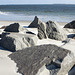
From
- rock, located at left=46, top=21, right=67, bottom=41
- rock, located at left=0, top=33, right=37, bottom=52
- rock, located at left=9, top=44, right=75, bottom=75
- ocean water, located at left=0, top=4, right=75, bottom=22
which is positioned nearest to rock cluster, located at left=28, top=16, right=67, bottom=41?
rock, located at left=46, top=21, right=67, bottom=41

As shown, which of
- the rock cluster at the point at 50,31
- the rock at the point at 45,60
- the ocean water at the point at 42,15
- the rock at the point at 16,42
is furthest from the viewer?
the ocean water at the point at 42,15

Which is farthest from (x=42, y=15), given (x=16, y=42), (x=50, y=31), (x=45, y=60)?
(x=45, y=60)

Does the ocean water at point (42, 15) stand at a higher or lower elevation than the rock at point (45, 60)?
lower

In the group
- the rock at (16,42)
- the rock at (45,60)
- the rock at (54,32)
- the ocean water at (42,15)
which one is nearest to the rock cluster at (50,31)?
the rock at (54,32)

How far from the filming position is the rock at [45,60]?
4996mm

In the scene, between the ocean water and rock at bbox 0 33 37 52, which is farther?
the ocean water

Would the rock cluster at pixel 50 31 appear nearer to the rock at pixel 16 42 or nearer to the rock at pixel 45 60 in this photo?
the rock at pixel 16 42

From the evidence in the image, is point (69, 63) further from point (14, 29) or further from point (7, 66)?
point (14, 29)

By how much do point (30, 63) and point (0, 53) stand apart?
5.26 feet

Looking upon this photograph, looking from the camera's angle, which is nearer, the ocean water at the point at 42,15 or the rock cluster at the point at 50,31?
the rock cluster at the point at 50,31

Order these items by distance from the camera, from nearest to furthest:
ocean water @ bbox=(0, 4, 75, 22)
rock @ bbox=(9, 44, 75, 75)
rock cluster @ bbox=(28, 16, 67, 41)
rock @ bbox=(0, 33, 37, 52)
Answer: rock @ bbox=(9, 44, 75, 75) → rock @ bbox=(0, 33, 37, 52) → rock cluster @ bbox=(28, 16, 67, 41) → ocean water @ bbox=(0, 4, 75, 22)

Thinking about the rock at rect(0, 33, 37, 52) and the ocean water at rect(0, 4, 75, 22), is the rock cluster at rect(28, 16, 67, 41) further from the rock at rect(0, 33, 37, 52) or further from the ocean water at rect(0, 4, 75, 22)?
the ocean water at rect(0, 4, 75, 22)

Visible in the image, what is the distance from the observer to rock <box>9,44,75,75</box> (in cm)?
500

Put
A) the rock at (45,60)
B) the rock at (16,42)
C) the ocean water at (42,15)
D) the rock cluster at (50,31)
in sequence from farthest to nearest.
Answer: the ocean water at (42,15) < the rock cluster at (50,31) < the rock at (16,42) < the rock at (45,60)
